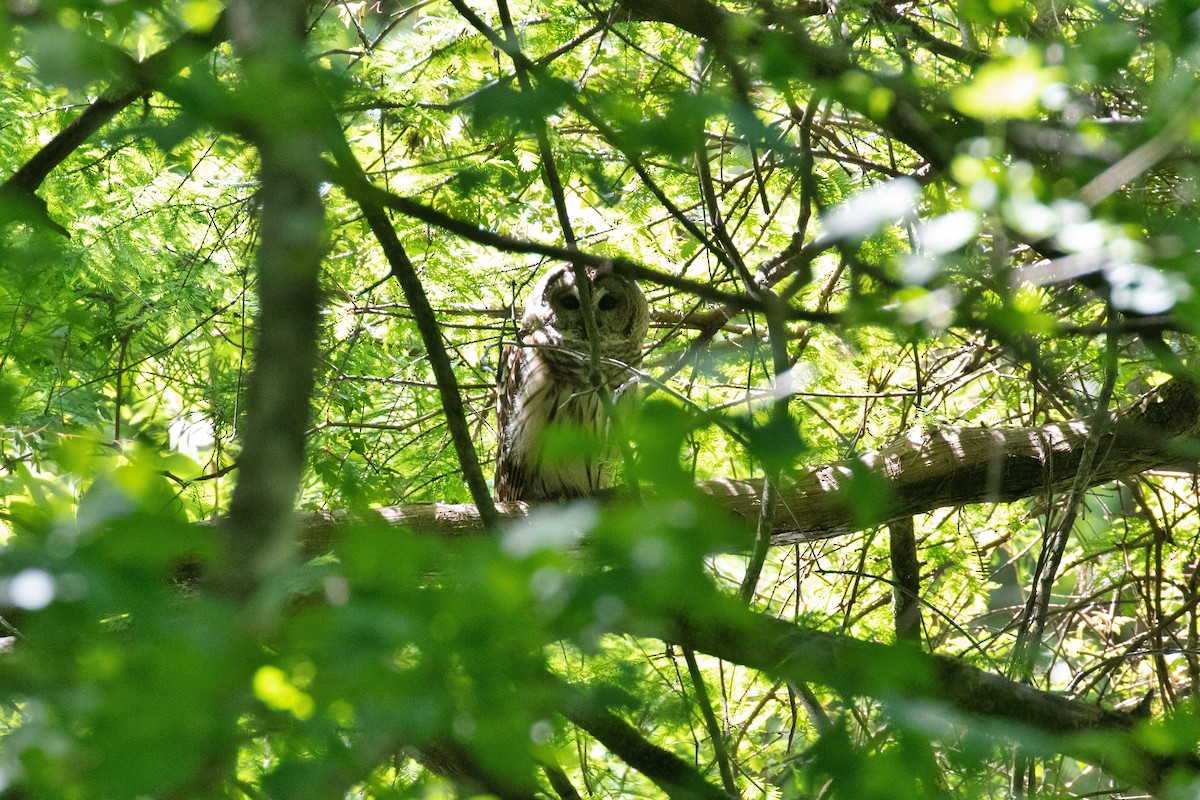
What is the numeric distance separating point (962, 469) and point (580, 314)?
1990 millimetres

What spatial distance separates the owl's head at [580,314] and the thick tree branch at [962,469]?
154 cm

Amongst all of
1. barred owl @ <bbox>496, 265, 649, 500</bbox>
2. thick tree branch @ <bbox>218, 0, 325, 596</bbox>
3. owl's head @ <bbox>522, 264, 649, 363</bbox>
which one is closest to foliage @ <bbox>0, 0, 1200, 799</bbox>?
thick tree branch @ <bbox>218, 0, 325, 596</bbox>

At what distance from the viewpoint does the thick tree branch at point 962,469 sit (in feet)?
10.3

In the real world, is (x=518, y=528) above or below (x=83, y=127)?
below

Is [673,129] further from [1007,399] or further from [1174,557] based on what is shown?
[1174,557]

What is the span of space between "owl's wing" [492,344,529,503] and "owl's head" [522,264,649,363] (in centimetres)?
20

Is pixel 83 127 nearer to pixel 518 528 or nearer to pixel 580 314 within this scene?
pixel 518 528

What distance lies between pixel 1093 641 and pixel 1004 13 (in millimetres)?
4395

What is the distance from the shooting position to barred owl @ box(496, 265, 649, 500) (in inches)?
179

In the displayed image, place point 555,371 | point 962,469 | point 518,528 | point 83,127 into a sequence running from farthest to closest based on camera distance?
point 555,371 → point 962,469 → point 83,127 → point 518,528

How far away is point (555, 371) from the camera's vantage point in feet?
15.0

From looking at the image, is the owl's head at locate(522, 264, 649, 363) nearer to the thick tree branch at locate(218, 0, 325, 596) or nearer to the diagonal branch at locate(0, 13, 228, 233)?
the diagonal branch at locate(0, 13, 228, 233)

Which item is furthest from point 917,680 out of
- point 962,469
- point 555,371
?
point 555,371

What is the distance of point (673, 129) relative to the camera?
1115 millimetres
